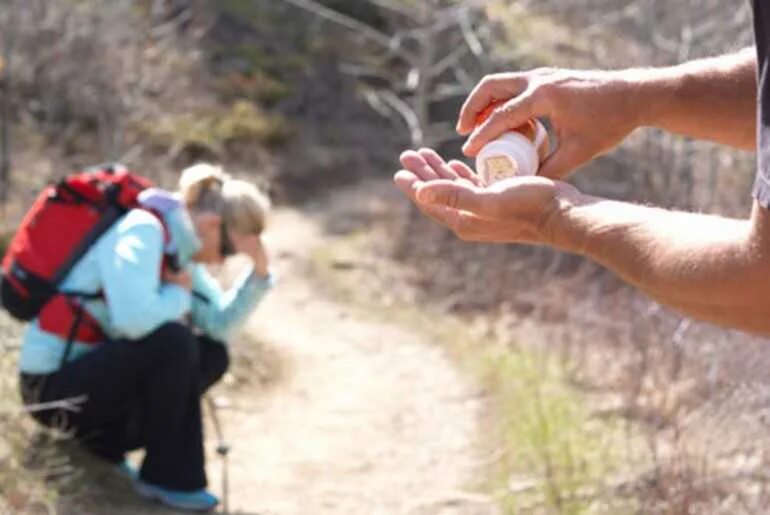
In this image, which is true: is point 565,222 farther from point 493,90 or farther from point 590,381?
point 590,381

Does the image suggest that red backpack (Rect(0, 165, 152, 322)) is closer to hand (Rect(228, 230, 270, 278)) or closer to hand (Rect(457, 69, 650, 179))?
hand (Rect(228, 230, 270, 278))

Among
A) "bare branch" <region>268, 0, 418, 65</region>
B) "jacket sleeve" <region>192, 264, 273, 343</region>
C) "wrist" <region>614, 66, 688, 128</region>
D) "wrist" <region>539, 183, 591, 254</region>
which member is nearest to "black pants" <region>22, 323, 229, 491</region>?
"jacket sleeve" <region>192, 264, 273, 343</region>

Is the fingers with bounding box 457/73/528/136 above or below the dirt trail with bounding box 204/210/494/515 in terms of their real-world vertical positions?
above

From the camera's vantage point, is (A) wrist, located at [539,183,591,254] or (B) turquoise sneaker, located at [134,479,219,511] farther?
(B) turquoise sneaker, located at [134,479,219,511]

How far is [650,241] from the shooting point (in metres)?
2.23

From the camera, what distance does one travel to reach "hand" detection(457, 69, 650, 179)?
2789 millimetres

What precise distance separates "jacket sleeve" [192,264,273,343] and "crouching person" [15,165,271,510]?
0.39 feet

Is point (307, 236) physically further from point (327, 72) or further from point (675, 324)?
point (675, 324)

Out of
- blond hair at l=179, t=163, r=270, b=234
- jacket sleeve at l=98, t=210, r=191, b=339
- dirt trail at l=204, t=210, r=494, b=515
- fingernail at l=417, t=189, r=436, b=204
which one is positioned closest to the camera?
fingernail at l=417, t=189, r=436, b=204

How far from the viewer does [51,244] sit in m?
4.64

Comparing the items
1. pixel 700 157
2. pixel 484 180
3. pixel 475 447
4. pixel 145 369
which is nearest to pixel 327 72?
pixel 700 157

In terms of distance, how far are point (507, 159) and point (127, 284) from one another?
223 centimetres

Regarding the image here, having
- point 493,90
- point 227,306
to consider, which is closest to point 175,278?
point 227,306

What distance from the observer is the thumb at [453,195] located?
2.42 m
